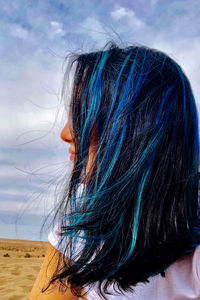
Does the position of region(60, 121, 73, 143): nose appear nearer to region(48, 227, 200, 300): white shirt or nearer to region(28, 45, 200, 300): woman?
region(28, 45, 200, 300): woman

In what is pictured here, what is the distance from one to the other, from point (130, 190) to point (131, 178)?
0.16ft

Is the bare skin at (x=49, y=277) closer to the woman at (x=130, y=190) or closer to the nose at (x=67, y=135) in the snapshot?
the woman at (x=130, y=190)

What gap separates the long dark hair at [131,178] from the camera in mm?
1198

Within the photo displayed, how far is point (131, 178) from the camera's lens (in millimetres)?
1216

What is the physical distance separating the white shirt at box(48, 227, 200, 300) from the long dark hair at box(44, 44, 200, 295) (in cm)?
3

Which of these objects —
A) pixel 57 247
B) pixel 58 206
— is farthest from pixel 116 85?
pixel 57 247

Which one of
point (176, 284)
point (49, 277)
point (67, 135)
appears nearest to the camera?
point (176, 284)

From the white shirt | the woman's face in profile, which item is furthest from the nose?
the white shirt

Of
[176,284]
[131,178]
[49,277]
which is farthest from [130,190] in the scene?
[49,277]

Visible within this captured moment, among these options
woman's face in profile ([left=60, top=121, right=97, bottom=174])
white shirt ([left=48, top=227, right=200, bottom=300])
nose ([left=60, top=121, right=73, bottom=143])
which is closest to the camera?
white shirt ([left=48, top=227, right=200, bottom=300])

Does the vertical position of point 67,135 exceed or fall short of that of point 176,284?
it exceeds it

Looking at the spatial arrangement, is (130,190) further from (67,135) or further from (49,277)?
(49,277)

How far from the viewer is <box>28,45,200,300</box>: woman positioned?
1.19m

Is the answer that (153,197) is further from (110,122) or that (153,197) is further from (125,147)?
(110,122)
